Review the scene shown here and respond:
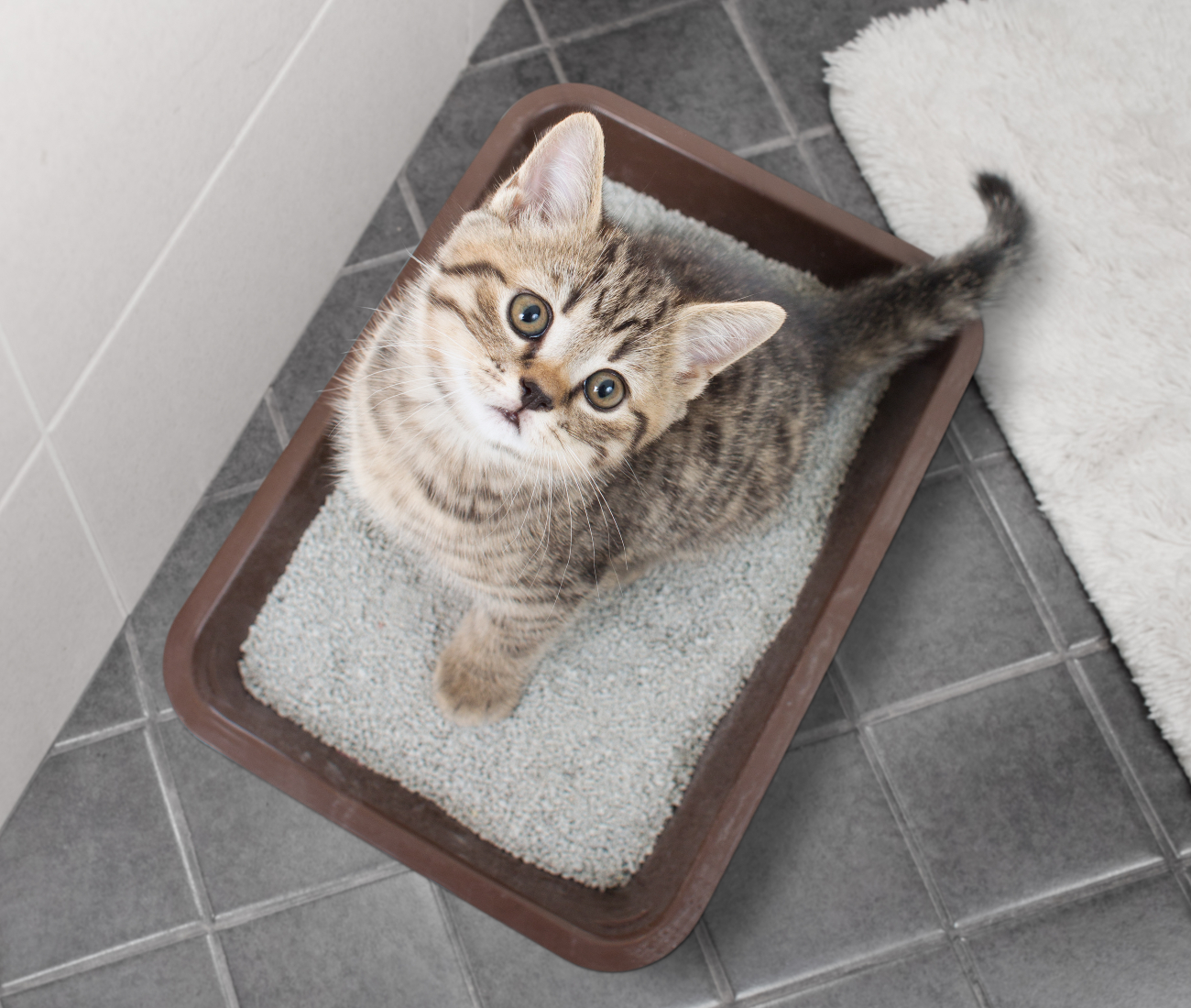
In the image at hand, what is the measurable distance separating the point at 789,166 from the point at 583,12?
0.43 metres

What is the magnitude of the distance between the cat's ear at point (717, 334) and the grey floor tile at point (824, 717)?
0.63 m

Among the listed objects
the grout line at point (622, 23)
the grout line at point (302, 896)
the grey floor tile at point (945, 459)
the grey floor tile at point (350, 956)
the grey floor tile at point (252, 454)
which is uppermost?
the grout line at point (622, 23)

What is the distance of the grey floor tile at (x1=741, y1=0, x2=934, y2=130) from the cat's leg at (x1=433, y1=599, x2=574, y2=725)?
A: 0.97m

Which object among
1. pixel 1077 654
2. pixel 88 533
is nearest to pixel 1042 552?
pixel 1077 654

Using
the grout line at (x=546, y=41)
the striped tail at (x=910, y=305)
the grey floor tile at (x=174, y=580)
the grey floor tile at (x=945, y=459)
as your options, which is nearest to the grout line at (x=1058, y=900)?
the grey floor tile at (x=945, y=459)

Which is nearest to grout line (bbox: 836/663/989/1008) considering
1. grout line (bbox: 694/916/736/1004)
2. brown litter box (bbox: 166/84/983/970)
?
brown litter box (bbox: 166/84/983/970)

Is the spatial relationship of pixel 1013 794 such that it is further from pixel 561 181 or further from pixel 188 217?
pixel 188 217

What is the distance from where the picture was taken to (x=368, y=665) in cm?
123

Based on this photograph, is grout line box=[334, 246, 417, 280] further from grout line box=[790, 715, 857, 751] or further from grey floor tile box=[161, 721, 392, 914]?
grout line box=[790, 715, 857, 751]

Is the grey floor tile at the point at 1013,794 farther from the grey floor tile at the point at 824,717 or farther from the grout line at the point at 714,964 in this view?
the grout line at the point at 714,964

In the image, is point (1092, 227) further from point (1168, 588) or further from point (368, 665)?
point (368, 665)

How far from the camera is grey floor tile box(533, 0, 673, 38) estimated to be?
4.98 ft

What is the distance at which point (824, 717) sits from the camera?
1.29 m

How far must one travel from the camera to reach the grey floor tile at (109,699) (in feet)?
4.12
